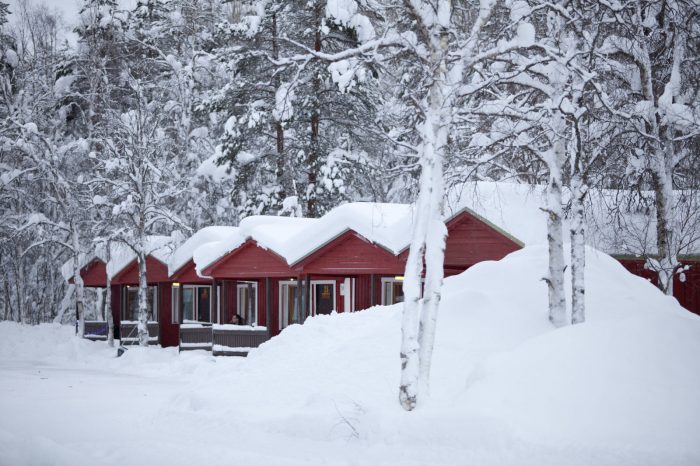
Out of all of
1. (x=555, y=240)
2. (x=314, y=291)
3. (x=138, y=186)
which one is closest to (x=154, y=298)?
(x=138, y=186)

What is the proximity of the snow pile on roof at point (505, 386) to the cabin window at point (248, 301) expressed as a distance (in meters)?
17.7

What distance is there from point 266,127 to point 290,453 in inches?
980

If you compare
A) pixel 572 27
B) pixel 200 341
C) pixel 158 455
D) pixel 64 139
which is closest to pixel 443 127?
pixel 572 27

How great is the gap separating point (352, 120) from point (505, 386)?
2423 centimetres

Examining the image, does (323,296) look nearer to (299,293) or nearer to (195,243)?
(299,293)

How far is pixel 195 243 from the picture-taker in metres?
32.0

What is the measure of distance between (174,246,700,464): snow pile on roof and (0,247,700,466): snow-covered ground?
0.02 m

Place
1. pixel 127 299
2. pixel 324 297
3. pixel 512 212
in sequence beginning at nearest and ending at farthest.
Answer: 1. pixel 512 212
2. pixel 324 297
3. pixel 127 299

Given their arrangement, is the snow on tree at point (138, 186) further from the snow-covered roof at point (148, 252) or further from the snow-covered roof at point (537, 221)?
the snow-covered roof at point (537, 221)

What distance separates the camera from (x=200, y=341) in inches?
1176

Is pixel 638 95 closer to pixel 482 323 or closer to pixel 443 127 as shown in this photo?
pixel 482 323

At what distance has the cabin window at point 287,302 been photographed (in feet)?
98.2

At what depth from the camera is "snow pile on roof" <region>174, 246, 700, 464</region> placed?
7887 mm

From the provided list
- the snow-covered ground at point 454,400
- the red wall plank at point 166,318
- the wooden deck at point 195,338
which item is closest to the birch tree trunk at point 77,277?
the red wall plank at point 166,318
